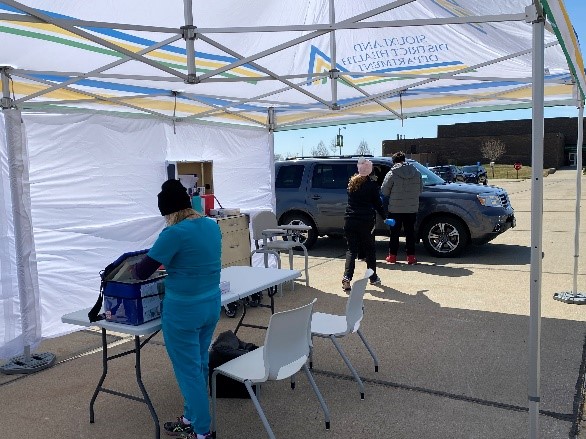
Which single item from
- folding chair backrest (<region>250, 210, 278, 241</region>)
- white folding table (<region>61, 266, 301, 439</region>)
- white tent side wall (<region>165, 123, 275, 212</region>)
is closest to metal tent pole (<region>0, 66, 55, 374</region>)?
white folding table (<region>61, 266, 301, 439</region>)

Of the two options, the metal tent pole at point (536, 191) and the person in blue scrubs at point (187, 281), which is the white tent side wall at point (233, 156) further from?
the metal tent pole at point (536, 191)

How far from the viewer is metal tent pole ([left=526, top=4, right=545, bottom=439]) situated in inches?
114

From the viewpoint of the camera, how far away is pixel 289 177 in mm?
11414

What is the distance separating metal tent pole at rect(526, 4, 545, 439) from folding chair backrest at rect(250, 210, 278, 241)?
17.8 feet

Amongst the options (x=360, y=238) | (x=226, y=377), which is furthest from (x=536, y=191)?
(x=360, y=238)

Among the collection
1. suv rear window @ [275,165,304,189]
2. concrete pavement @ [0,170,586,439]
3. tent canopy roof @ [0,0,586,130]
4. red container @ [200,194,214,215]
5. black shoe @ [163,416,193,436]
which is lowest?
concrete pavement @ [0,170,586,439]

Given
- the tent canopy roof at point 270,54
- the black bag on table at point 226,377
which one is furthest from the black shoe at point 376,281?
the black bag on table at point 226,377

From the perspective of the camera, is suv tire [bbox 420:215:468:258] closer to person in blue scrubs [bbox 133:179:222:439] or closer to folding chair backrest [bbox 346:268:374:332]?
folding chair backrest [bbox 346:268:374:332]

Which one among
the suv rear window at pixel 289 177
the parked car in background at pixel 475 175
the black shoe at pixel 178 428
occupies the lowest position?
the black shoe at pixel 178 428

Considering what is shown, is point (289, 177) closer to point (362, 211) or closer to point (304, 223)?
point (304, 223)

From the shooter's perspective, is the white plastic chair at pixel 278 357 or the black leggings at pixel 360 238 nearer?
the white plastic chair at pixel 278 357

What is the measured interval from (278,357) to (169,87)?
4.39m

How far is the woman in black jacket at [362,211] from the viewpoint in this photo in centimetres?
722

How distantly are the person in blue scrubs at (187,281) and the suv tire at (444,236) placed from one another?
7023mm
